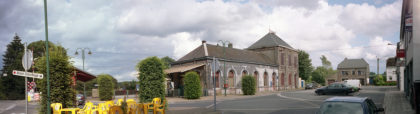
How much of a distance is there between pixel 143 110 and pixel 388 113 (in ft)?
34.8

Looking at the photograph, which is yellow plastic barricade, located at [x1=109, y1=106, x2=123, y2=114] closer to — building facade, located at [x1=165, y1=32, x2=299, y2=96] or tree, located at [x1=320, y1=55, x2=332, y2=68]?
building facade, located at [x1=165, y1=32, x2=299, y2=96]

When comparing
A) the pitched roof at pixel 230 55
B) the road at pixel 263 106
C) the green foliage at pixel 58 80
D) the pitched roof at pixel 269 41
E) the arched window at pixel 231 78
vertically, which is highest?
the pitched roof at pixel 269 41

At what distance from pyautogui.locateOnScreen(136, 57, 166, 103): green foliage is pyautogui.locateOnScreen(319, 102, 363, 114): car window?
8093 mm

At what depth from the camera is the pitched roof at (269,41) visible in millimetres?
46812

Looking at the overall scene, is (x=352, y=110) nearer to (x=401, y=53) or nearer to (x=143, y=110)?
(x=143, y=110)

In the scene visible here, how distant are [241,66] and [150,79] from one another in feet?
79.2

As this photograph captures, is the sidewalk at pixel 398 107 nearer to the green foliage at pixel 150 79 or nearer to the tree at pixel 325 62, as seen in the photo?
the green foliage at pixel 150 79

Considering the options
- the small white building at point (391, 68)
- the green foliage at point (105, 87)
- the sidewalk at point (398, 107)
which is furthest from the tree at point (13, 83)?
the small white building at point (391, 68)

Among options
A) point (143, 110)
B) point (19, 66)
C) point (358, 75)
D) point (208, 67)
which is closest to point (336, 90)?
point (208, 67)

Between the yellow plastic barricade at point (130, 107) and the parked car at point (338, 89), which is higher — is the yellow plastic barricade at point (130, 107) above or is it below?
above

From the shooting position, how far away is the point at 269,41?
4756 cm

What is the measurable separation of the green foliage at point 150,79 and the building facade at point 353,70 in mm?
76782

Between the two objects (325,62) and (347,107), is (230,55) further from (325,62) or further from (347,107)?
(325,62)

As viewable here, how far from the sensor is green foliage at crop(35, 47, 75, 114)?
1012 cm
